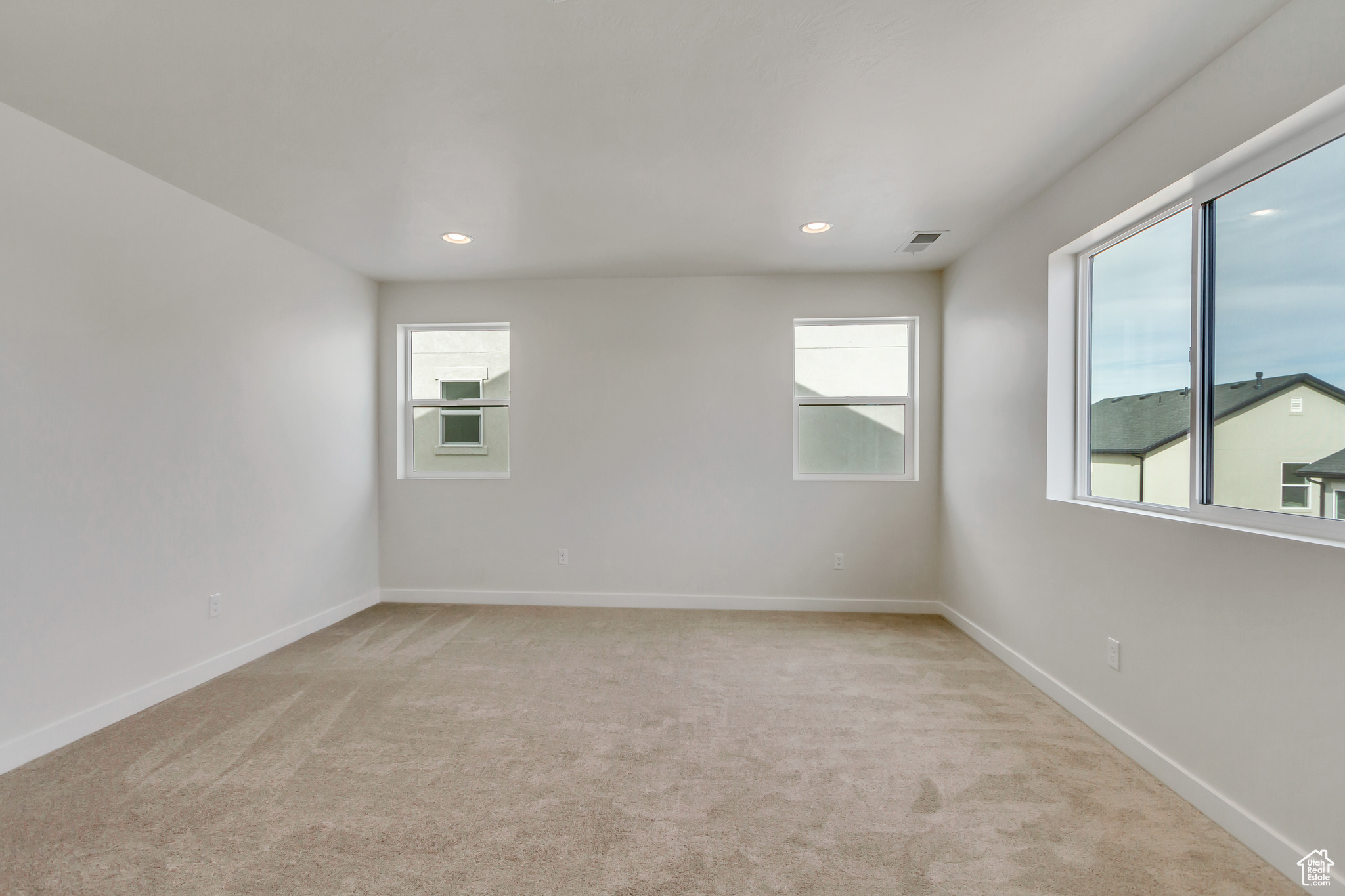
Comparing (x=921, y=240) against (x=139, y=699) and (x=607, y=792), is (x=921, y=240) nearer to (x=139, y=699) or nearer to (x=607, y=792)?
(x=607, y=792)

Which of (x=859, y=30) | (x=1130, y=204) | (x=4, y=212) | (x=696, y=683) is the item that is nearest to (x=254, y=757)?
(x=696, y=683)

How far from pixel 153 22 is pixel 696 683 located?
10.4 ft

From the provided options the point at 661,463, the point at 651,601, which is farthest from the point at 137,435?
the point at 651,601

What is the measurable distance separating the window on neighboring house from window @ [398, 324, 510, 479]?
4125mm

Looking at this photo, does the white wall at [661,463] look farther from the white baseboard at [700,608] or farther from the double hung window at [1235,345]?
the double hung window at [1235,345]

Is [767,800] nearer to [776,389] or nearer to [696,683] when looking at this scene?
[696,683]

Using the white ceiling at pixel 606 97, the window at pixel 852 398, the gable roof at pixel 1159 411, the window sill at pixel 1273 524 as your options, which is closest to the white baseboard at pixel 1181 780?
the window sill at pixel 1273 524

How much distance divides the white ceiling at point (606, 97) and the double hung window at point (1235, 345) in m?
0.44

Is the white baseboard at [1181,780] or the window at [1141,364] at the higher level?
the window at [1141,364]

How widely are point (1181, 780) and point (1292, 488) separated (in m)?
1.05

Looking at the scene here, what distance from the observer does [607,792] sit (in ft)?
6.71

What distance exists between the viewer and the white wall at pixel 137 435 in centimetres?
221

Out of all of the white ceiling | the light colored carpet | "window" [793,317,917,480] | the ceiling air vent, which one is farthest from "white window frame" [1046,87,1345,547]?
"window" [793,317,917,480]

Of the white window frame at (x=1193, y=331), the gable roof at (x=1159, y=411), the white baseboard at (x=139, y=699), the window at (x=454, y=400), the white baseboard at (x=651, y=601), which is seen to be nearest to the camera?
the white window frame at (x=1193, y=331)
